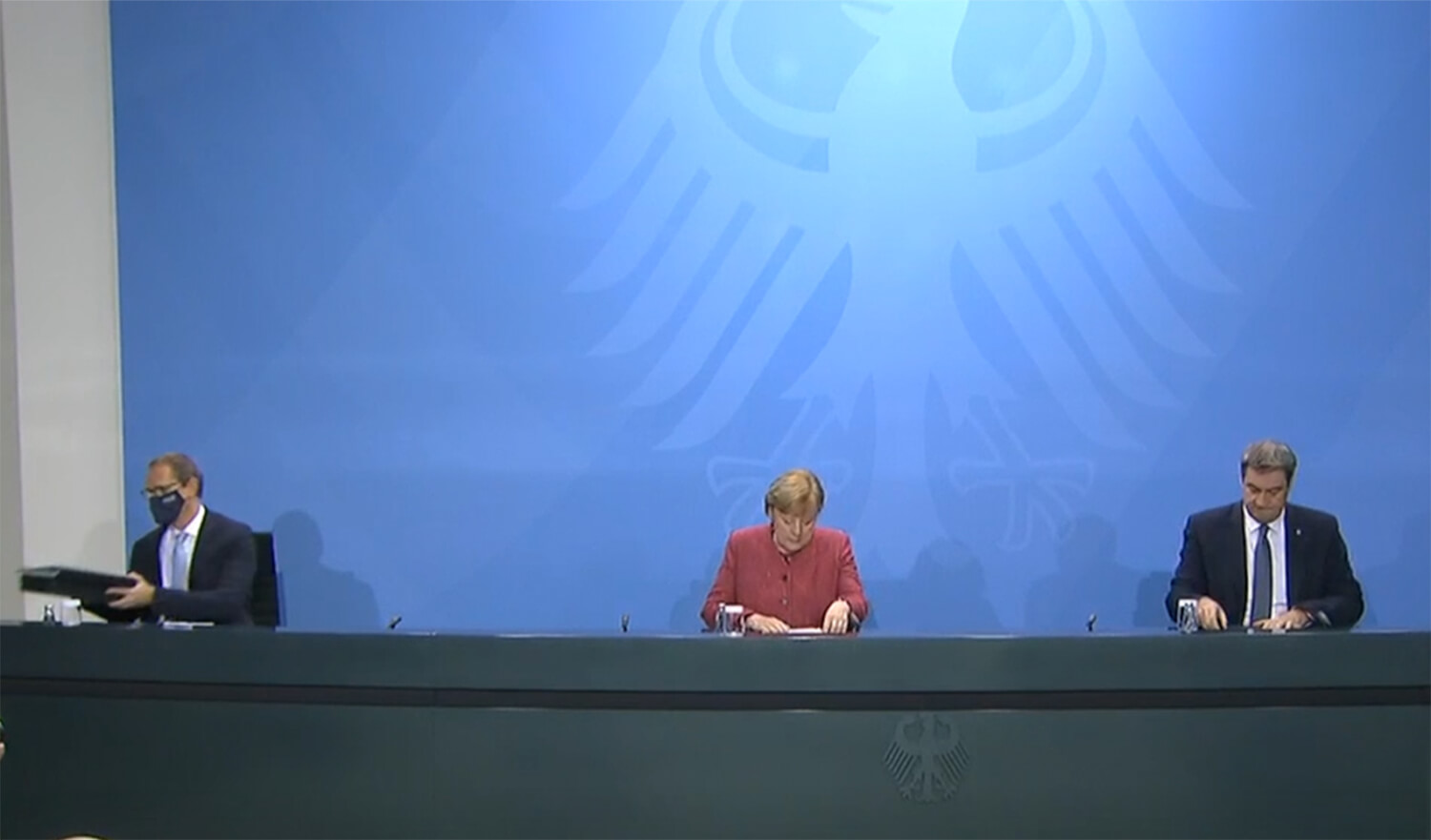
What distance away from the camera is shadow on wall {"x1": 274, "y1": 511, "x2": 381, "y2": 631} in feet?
16.1

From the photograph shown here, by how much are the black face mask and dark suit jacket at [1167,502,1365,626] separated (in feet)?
10.2

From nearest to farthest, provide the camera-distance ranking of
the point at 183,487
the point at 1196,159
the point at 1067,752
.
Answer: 1. the point at 1067,752
2. the point at 183,487
3. the point at 1196,159

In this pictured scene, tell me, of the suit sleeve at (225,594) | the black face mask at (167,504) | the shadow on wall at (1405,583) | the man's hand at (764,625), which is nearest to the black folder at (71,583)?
the suit sleeve at (225,594)

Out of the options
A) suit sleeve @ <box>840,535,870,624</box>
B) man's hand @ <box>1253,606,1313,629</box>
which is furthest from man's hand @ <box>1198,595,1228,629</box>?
suit sleeve @ <box>840,535,870,624</box>

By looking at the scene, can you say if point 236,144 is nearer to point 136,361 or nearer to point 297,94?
point 297,94

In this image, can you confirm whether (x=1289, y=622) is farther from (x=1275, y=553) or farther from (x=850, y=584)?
(x=850, y=584)

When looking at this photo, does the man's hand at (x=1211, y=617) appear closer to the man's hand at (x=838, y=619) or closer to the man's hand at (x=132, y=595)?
the man's hand at (x=838, y=619)

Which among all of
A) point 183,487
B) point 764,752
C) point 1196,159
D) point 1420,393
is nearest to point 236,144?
point 183,487

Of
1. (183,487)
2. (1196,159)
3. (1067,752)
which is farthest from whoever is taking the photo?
(1196,159)

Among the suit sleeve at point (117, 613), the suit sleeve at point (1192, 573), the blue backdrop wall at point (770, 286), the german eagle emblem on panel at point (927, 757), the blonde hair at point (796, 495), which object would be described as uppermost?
the blue backdrop wall at point (770, 286)

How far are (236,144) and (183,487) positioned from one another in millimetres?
1458

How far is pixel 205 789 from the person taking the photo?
11.3 ft

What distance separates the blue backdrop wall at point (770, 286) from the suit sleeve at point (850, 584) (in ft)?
2.67

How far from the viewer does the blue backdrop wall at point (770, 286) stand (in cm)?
467
